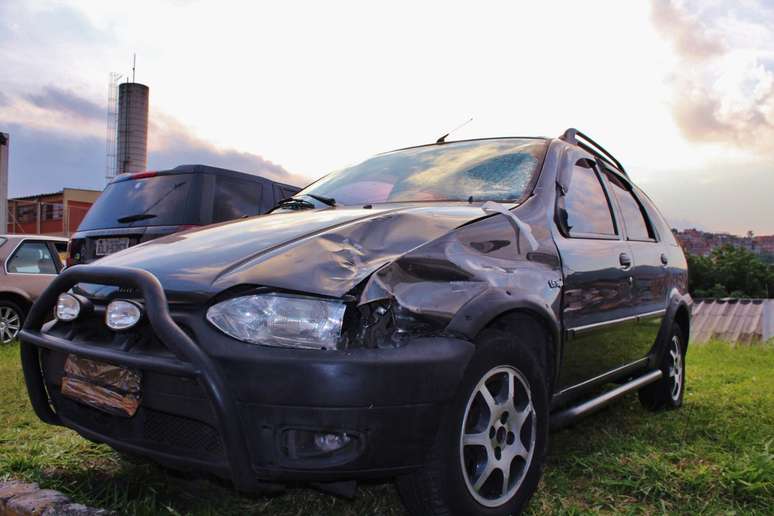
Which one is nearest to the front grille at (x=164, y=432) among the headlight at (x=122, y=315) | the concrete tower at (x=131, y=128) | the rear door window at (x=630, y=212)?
the headlight at (x=122, y=315)

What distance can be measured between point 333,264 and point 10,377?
426 centimetres

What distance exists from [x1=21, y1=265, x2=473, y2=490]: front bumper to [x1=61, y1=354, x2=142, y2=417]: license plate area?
0.18 ft

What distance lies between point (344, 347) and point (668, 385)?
3.34 m

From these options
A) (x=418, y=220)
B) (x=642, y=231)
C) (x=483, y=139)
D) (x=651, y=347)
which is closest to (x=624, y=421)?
(x=651, y=347)

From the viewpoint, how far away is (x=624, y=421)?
13.6 feet

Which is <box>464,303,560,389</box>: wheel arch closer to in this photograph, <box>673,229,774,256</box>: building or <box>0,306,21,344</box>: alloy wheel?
<box>0,306,21,344</box>: alloy wheel

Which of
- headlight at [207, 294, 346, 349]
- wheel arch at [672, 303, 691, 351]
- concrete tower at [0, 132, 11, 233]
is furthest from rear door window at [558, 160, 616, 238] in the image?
concrete tower at [0, 132, 11, 233]

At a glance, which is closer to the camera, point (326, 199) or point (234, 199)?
point (326, 199)

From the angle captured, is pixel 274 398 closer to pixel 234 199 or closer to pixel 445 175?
pixel 445 175

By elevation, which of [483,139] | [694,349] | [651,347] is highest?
[483,139]

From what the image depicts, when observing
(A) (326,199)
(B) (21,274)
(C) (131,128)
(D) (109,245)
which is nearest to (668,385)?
(A) (326,199)

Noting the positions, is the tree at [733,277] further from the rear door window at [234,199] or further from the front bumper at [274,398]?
the front bumper at [274,398]

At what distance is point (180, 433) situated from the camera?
2.07 m

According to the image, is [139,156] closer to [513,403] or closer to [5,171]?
[5,171]
